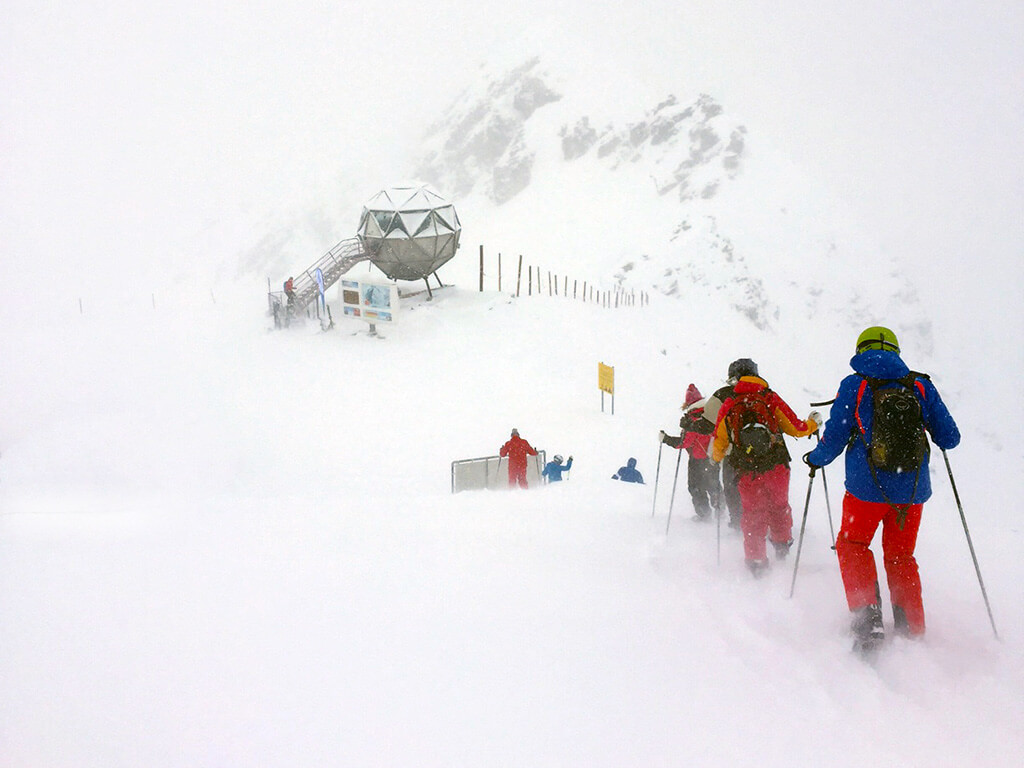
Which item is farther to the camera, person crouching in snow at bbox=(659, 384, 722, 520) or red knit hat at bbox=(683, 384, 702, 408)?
red knit hat at bbox=(683, 384, 702, 408)

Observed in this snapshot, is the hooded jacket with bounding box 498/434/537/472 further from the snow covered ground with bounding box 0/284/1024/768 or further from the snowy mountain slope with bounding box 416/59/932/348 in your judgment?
the snowy mountain slope with bounding box 416/59/932/348

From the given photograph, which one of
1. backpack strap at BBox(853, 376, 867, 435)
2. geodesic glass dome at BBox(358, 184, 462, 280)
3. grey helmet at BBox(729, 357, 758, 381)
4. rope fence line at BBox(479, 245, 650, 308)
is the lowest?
backpack strap at BBox(853, 376, 867, 435)

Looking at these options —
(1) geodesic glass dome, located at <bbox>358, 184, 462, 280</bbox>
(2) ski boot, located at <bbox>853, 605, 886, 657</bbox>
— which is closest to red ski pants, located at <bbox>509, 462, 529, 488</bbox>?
(2) ski boot, located at <bbox>853, 605, 886, 657</bbox>

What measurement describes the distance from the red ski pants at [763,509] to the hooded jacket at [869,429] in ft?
3.53

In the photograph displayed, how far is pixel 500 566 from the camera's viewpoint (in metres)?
4.31

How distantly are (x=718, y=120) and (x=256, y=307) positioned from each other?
29508mm

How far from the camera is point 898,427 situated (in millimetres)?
3551

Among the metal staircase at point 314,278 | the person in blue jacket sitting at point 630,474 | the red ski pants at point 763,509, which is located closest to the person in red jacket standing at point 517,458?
the person in blue jacket sitting at point 630,474

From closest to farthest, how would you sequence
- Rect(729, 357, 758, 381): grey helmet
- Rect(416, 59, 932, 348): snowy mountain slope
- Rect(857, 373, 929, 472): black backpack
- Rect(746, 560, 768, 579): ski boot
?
1. Rect(857, 373, 929, 472): black backpack
2. Rect(746, 560, 768, 579): ski boot
3. Rect(729, 357, 758, 381): grey helmet
4. Rect(416, 59, 932, 348): snowy mountain slope

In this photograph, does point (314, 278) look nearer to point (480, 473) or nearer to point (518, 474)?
point (480, 473)

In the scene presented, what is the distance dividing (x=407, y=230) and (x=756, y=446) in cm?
1922

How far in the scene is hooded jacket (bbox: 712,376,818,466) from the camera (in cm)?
480

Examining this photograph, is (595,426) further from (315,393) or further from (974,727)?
(974,727)

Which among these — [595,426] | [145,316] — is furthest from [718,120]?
[145,316]
